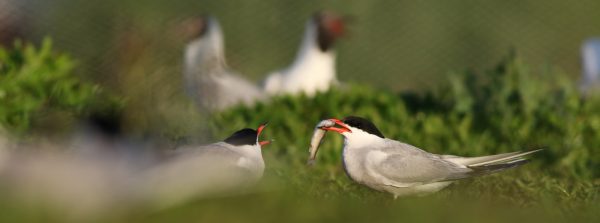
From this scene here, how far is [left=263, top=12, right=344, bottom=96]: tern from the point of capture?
1141 centimetres

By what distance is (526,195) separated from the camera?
21.4 ft

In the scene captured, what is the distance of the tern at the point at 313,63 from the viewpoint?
11414 mm

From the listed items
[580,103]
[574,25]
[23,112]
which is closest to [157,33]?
[23,112]

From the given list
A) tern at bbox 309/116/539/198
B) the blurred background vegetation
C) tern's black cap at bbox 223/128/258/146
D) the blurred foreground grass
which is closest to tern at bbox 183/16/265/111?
the blurred background vegetation

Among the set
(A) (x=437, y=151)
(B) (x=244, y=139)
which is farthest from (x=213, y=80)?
(B) (x=244, y=139)

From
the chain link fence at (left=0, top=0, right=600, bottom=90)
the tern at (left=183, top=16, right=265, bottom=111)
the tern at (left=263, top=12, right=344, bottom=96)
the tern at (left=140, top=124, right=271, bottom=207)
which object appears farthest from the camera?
the chain link fence at (left=0, top=0, right=600, bottom=90)

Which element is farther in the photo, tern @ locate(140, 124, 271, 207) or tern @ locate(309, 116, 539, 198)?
tern @ locate(309, 116, 539, 198)

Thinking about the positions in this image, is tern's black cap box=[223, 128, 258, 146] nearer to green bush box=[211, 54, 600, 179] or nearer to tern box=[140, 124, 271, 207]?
tern box=[140, 124, 271, 207]

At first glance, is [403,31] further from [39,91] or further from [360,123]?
[360,123]

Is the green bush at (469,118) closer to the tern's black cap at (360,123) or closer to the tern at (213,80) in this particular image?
the tern at (213,80)

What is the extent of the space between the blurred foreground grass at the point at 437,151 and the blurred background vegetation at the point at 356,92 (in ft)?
0.05

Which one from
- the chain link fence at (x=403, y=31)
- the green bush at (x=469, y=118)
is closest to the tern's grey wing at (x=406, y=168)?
the green bush at (x=469, y=118)

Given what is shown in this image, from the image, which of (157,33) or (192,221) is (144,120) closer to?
(157,33)

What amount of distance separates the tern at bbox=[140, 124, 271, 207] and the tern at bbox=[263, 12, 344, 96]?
17.4ft
